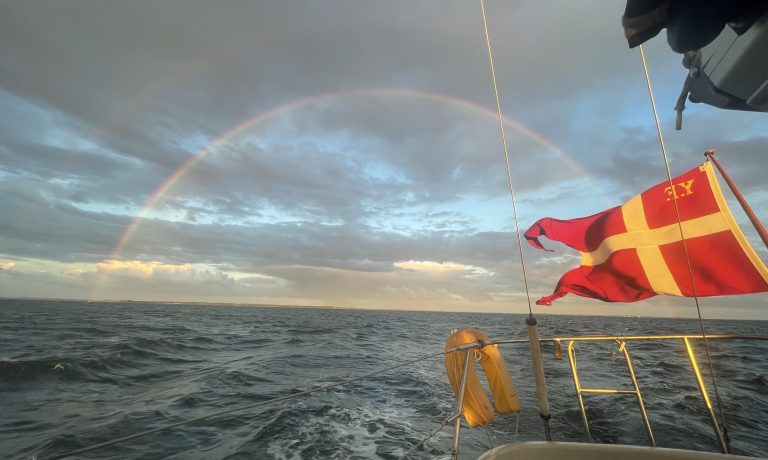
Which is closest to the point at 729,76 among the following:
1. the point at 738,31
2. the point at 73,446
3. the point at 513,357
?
the point at 738,31

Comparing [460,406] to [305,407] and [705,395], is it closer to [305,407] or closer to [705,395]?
[705,395]

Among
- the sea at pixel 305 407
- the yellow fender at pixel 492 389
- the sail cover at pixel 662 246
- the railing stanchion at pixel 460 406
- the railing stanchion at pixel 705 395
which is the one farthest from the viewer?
the sea at pixel 305 407

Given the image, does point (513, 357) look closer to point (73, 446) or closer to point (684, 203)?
point (684, 203)

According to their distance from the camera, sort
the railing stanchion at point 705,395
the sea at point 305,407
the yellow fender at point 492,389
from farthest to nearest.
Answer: the sea at point 305,407 < the yellow fender at point 492,389 < the railing stanchion at point 705,395

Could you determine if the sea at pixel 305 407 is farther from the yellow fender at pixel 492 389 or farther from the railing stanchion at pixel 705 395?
the railing stanchion at pixel 705 395

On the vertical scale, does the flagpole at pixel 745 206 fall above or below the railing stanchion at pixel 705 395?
above

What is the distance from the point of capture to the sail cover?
17.0 ft

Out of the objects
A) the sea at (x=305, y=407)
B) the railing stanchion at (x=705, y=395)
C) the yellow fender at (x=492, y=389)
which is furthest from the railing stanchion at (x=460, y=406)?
the railing stanchion at (x=705, y=395)

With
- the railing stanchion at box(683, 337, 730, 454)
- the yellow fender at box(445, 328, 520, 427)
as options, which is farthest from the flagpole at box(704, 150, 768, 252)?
the yellow fender at box(445, 328, 520, 427)

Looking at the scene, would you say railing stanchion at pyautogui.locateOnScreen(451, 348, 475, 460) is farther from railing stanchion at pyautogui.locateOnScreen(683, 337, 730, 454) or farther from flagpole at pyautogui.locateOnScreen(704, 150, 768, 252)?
flagpole at pyautogui.locateOnScreen(704, 150, 768, 252)

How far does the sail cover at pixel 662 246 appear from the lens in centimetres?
520

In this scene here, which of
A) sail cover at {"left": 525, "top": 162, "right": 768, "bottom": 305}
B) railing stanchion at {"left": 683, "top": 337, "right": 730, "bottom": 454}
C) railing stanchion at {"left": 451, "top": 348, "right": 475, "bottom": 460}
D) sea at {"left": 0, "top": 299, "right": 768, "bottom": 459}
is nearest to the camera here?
railing stanchion at {"left": 451, "top": 348, "right": 475, "bottom": 460}

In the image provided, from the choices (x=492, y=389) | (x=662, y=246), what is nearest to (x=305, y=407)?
(x=492, y=389)

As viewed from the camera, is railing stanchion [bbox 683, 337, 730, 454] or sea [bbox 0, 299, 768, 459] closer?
railing stanchion [bbox 683, 337, 730, 454]
